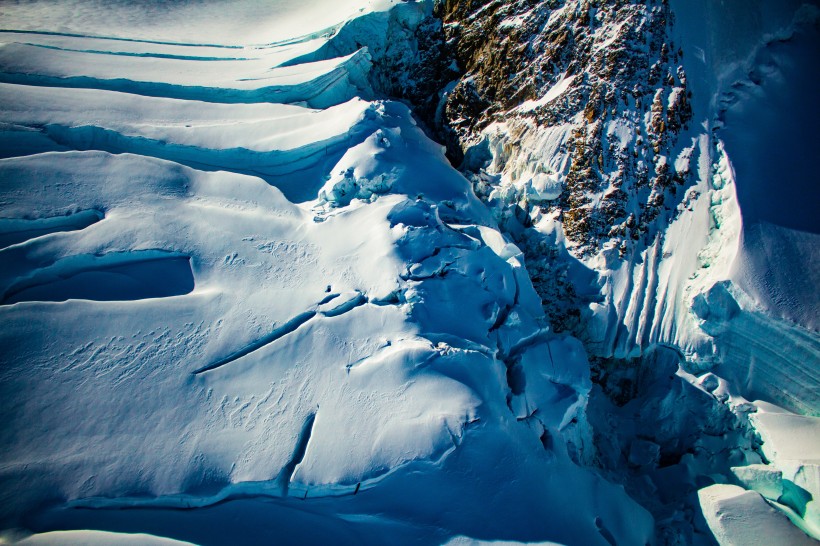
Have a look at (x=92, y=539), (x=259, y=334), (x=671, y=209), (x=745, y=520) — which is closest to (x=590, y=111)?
(x=671, y=209)

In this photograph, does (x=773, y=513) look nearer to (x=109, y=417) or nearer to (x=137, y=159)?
(x=109, y=417)

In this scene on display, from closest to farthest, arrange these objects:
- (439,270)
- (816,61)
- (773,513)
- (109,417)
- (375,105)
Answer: (109,417)
(773,513)
(439,270)
(816,61)
(375,105)

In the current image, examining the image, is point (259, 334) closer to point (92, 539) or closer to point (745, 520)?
point (92, 539)

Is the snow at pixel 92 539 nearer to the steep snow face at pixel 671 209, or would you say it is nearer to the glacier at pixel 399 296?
the glacier at pixel 399 296

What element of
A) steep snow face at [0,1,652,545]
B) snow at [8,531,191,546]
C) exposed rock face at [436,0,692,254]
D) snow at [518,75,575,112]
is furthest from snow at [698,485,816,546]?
snow at [518,75,575,112]

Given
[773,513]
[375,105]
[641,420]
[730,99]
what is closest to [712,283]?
[641,420]

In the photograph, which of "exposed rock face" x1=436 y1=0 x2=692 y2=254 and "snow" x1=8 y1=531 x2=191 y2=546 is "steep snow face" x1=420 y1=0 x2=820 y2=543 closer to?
"exposed rock face" x1=436 y1=0 x2=692 y2=254

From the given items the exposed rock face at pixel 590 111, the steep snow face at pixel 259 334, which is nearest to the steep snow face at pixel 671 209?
the exposed rock face at pixel 590 111
